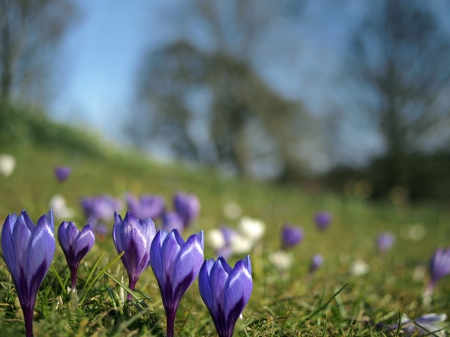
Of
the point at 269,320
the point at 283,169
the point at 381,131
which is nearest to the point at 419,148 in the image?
the point at 381,131

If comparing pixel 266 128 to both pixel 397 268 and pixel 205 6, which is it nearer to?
pixel 205 6

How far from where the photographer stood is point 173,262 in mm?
835

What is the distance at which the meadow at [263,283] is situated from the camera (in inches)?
38.4

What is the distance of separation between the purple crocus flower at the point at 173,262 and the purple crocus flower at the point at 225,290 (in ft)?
0.10

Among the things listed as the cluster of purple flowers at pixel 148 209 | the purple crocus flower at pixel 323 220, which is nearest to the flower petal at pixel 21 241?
the cluster of purple flowers at pixel 148 209

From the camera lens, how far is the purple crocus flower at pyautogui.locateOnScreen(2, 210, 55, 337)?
78 centimetres

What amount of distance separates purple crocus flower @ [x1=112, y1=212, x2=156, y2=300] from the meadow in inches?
2.3

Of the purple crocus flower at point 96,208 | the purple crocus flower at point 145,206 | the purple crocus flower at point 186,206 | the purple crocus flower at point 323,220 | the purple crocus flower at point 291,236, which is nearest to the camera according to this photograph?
the purple crocus flower at point 145,206

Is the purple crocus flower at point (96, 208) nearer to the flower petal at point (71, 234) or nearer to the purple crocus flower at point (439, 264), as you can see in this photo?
the flower petal at point (71, 234)

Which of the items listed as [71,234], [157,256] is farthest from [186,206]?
[157,256]

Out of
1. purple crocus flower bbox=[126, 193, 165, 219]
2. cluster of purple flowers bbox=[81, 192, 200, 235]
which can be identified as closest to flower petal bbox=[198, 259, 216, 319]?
cluster of purple flowers bbox=[81, 192, 200, 235]

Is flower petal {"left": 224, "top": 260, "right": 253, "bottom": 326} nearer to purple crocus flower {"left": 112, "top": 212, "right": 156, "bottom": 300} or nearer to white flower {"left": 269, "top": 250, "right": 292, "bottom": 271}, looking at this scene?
purple crocus flower {"left": 112, "top": 212, "right": 156, "bottom": 300}

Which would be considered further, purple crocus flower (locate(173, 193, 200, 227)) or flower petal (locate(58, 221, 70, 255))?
purple crocus flower (locate(173, 193, 200, 227))

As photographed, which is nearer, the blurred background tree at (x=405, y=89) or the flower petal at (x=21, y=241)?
the flower petal at (x=21, y=241)
